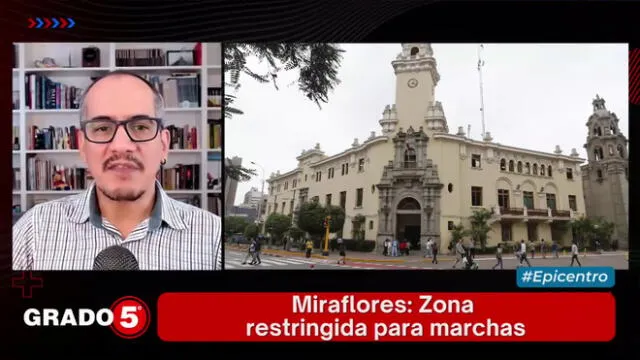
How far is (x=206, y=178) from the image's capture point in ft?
11.2

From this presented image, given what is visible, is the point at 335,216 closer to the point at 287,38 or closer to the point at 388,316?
the point at 388,316

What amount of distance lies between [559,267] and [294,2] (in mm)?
2421

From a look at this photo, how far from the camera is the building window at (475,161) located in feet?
11.1

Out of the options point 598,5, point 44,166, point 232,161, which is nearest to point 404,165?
point 232,161

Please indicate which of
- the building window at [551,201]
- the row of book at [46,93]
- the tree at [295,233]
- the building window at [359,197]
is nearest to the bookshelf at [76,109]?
the row of book at [46,93]

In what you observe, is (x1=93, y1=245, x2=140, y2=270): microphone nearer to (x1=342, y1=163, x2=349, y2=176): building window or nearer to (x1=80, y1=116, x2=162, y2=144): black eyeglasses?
(x1=80, y1=116, x2=162, y2=144): black eyeglasses

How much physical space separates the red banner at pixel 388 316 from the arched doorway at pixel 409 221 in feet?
1.23

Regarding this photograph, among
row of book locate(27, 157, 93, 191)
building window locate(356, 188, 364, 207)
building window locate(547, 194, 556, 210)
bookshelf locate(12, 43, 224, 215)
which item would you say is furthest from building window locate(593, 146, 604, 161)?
row of book locate(27, 157, 93, 191)

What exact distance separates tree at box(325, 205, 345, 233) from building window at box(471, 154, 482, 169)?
895 mm

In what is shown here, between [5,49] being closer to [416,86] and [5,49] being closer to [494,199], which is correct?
[416,86]

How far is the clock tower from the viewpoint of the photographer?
10.8ft

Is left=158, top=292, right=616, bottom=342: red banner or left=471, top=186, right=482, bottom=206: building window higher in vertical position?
left=471, top=186, right=482, bottom=206: building window

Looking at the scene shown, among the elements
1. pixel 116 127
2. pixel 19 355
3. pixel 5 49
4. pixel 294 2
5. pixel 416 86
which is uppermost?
pixel 294 2

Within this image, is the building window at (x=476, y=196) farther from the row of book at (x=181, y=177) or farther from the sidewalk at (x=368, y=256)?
the row of book at (x=181, y=177)
